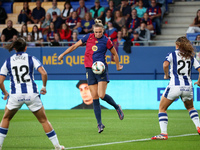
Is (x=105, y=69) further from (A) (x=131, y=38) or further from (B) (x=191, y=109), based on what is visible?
(A) (x=131, y=38)

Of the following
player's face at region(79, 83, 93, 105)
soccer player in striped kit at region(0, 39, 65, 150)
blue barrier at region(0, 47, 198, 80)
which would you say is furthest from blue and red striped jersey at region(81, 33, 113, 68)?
blue barrier at region(0, 47, 198, 80)

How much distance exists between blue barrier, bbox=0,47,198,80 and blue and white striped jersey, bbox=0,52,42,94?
1170 centimetres

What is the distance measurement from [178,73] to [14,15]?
15871mm

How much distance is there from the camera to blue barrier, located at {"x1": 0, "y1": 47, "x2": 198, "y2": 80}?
59.8 ft

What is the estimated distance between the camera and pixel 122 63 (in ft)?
60.6

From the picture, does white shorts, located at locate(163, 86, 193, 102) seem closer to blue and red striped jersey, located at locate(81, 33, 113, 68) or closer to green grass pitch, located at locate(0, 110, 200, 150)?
green grass pitch, located at locate(0, 110, 200, 150)

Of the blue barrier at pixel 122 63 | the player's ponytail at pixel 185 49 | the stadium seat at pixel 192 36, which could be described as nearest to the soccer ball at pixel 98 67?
the player's ponytail at pixel 185 49

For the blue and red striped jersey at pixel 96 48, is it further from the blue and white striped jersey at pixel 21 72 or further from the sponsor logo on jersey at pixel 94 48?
the blue and white striped jersey at pixel 21 72

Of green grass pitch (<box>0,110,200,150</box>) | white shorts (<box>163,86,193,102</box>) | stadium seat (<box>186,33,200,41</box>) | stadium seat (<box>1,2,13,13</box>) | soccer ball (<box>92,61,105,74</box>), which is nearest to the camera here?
green grass pitch (<box>0,110,200,150</box>)

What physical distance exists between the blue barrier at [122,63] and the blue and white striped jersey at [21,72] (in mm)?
11699

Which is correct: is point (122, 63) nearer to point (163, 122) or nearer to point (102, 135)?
point (102, 135)

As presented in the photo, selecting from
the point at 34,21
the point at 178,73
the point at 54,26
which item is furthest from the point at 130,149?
the point at 34,21

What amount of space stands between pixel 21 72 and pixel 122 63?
11.9m

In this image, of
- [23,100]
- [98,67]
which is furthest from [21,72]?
[98,67]
